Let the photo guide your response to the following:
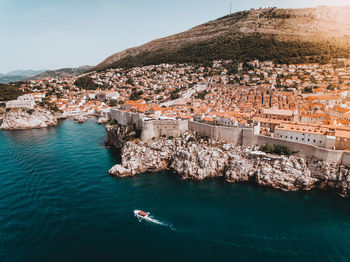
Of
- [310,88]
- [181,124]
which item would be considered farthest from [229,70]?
[181,124]

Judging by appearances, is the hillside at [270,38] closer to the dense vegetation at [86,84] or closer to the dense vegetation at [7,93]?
the dense vegetation at [86,84]

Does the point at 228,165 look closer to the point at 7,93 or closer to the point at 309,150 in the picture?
the point at 309,150

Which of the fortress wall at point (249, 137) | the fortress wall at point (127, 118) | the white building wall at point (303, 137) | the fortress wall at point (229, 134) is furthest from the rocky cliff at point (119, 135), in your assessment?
the white building wall at point (303, 137)

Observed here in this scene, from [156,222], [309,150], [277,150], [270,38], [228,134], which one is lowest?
[156,222]

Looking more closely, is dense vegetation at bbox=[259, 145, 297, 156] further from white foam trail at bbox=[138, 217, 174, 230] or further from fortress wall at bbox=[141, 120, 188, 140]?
white foam trail at bbox=[138, 217, 174, 230]

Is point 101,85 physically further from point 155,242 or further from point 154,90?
point 155,242

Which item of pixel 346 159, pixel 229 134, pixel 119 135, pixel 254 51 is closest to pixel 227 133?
pixel 229 134

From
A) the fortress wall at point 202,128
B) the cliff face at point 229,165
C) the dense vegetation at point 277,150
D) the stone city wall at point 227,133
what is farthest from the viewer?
the fortress wall at point 202,128
